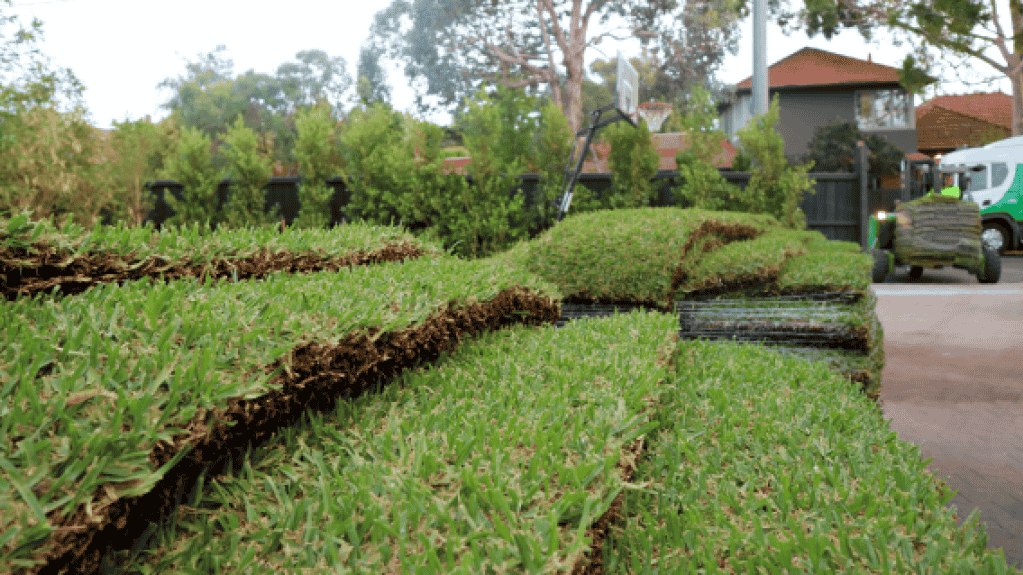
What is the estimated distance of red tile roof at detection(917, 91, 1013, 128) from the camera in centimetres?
3344

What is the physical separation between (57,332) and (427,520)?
2.71 ft

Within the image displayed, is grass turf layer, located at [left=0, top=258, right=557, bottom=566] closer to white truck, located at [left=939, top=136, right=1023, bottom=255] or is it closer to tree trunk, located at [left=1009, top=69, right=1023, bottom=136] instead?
white truck, located at [left=939, top=136, right=1023, bottom=255]

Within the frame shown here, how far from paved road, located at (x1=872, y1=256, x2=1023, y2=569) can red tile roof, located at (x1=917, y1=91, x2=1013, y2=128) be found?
29.6m

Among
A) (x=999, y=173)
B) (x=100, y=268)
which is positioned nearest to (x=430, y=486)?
(x=100, y=268)

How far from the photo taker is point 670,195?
827 cm

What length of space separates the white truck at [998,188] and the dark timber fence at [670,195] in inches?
354

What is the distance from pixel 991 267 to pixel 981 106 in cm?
2969

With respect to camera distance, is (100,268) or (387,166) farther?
(387,166)

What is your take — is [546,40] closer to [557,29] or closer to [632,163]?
[557,29]

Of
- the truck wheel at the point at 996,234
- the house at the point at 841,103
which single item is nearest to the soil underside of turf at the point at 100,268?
the truck wheel at the point at 996,234

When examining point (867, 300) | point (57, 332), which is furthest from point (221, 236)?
point (867, 300)

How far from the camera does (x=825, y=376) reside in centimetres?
295

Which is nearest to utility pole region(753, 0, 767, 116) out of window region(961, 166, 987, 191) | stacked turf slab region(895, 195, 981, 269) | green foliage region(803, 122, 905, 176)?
stacked turf slab region(895, 195, 981, 269)

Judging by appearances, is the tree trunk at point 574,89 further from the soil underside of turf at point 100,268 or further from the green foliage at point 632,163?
the soil underside of turf at point 100,268
